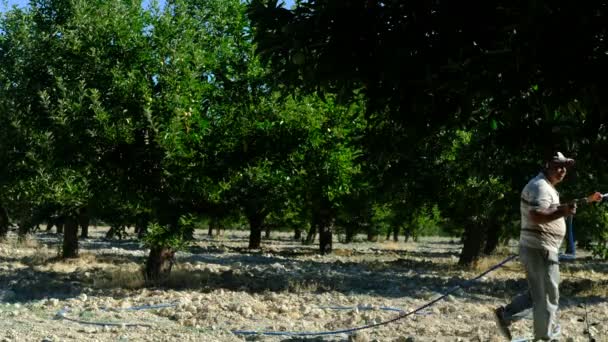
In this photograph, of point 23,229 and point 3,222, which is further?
point 3,222

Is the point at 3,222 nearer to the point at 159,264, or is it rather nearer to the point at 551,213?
the point at 159,264

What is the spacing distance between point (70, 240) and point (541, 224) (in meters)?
15.4

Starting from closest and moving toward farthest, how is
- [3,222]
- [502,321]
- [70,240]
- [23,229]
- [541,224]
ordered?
[541,224], [502,321], [70,240], [23,229], [3,222]

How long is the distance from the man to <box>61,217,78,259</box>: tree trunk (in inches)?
582

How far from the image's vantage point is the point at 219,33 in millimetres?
13586

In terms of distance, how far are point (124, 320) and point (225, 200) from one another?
5.16 metres

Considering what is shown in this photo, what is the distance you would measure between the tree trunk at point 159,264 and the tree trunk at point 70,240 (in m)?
6.93

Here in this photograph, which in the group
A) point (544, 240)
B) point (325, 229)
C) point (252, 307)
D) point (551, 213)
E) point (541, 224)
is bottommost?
point (252, 307)

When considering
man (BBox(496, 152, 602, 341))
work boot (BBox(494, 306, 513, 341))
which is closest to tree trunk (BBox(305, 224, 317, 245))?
work boot (BBox(494, 306, 513, 341))

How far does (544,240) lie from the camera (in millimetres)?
6832

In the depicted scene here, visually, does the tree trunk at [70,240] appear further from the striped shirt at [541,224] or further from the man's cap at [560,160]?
the man's cap at [560,160]

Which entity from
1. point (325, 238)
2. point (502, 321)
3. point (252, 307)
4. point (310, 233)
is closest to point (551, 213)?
point (502, 321)

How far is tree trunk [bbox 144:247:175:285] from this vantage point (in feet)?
42.1

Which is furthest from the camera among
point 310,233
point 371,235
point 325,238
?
point 371,235
